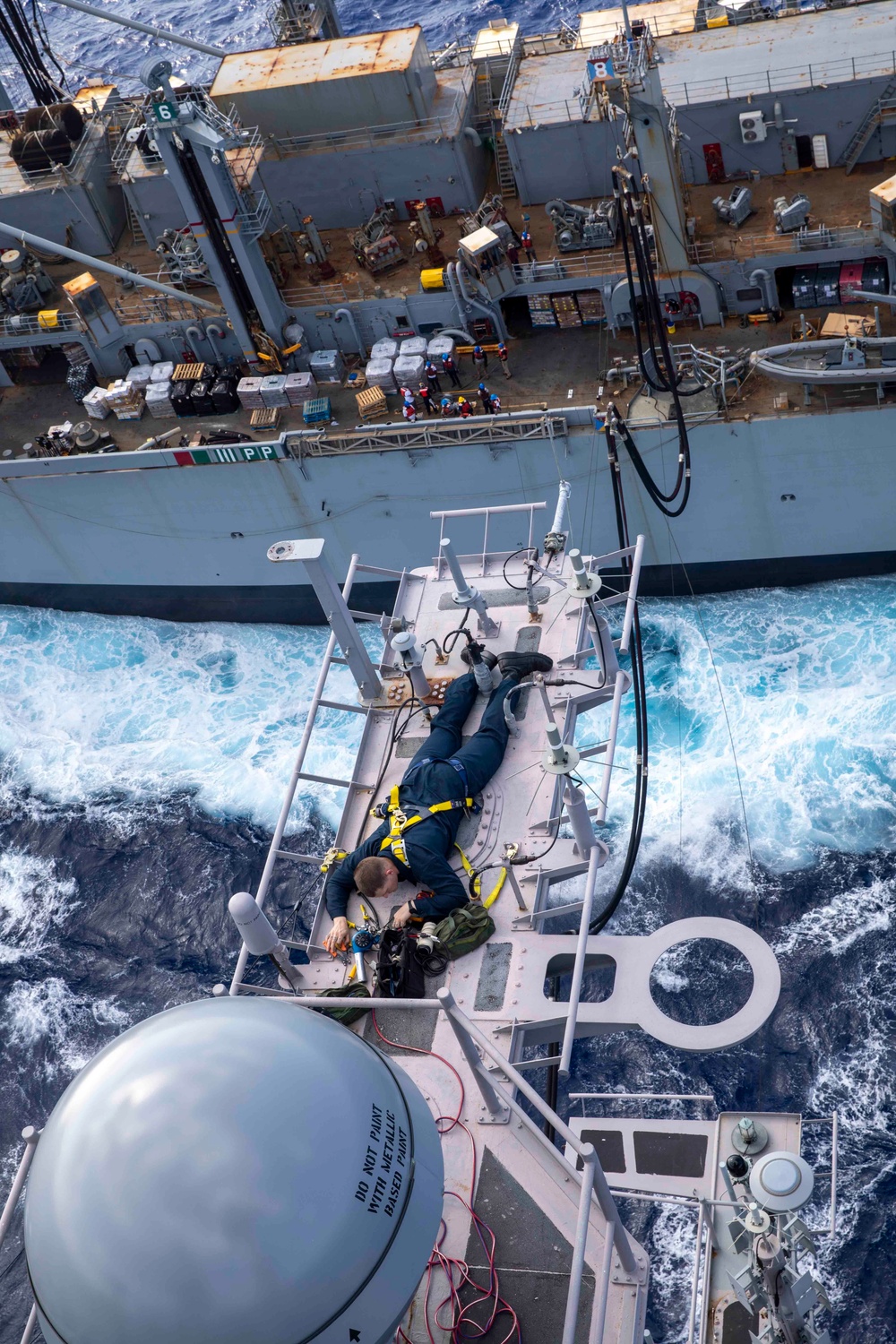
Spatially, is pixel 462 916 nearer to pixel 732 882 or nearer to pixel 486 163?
pixel 732 882

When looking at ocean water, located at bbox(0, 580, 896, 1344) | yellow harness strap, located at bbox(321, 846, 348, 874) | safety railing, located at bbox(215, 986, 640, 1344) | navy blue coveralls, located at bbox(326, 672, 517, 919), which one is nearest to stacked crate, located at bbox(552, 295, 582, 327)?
ocean water, located at bbox(0, 580, 896, 1344)

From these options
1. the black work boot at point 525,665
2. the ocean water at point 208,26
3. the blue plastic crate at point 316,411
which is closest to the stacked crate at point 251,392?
the blue plastic crate at point 316,411

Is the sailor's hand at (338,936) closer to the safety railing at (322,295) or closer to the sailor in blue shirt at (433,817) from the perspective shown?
the sailor in blue shirt at (433,817)

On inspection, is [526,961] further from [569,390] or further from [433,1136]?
[569,390]

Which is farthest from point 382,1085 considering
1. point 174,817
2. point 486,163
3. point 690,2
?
point 690,2

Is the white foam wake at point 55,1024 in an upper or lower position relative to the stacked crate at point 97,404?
lower

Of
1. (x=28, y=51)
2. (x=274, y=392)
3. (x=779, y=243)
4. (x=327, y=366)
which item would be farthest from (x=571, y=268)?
(x=28, y=51)
